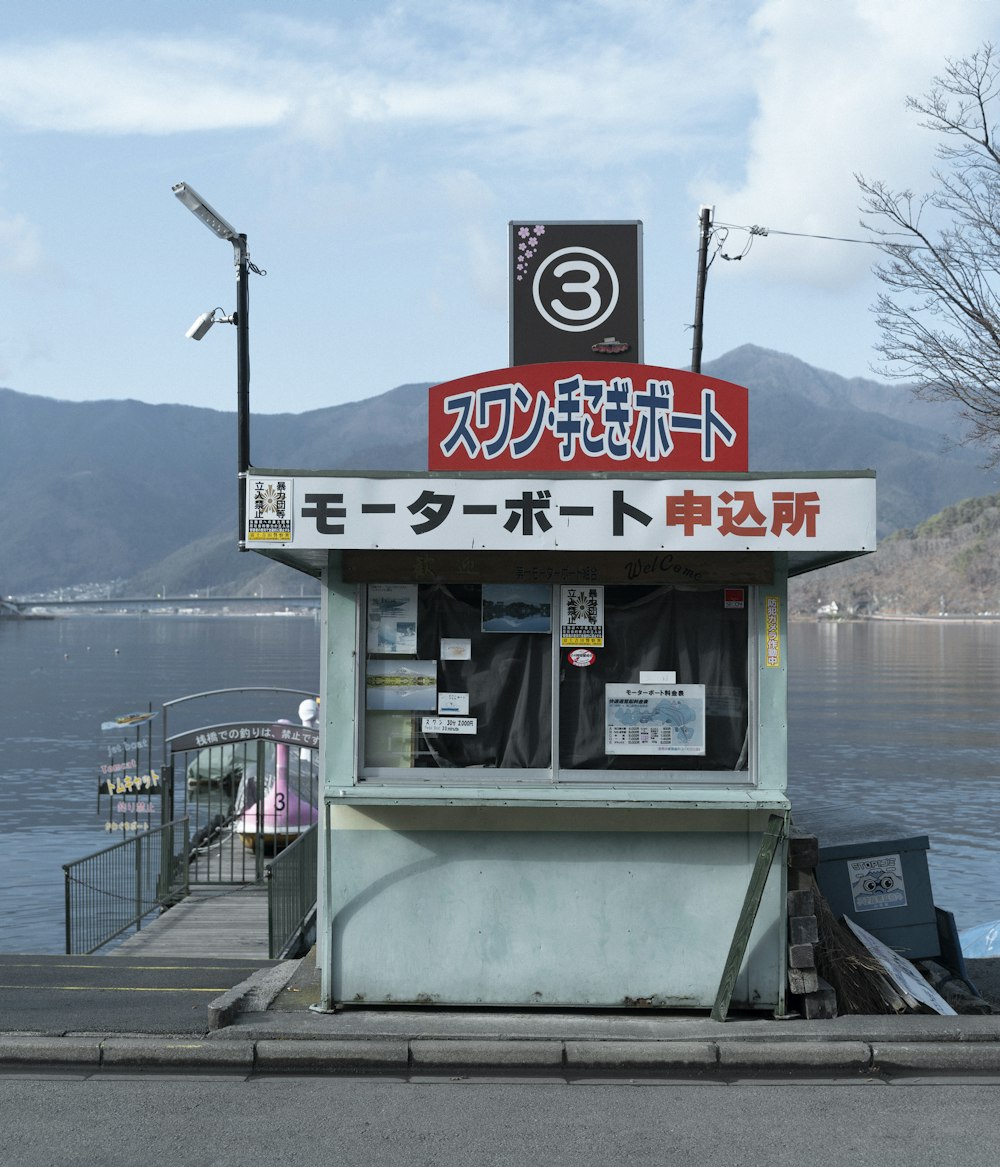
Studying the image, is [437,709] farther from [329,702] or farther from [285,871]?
[285,871]

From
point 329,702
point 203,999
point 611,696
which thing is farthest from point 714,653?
point 203,999

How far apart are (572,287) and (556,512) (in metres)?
3.39

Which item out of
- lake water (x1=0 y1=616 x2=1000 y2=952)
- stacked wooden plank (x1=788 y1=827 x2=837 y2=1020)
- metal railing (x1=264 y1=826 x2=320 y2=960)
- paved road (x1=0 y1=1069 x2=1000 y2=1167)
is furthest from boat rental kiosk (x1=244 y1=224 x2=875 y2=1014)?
metal railing (x1=264 y1=826 x2=320 y2=960)

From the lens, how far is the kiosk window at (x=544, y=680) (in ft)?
27.8

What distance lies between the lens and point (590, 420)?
870 centimetres

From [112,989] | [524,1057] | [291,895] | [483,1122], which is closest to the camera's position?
[483,1122]

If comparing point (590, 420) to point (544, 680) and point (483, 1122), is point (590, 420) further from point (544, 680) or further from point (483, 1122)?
point (483, 1122)

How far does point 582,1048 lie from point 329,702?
105 inches

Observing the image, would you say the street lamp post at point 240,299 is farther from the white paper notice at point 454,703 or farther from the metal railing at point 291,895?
the white paper notice at point 454,703

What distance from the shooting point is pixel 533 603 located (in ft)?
28.1

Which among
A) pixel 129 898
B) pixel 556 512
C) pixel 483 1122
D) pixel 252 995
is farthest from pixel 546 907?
pixel 129 898

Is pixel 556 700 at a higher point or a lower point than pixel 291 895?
higher

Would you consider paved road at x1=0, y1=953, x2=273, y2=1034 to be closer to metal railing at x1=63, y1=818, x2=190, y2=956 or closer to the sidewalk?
the sidewalk

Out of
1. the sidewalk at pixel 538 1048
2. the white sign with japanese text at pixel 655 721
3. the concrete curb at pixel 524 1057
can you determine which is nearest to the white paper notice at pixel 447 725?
the white sign with japanese text at pixel 655 721
